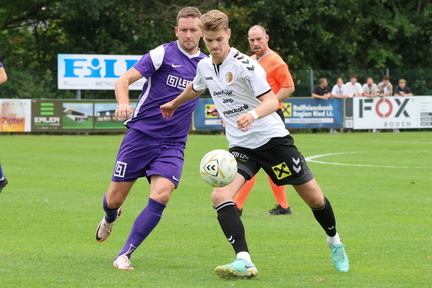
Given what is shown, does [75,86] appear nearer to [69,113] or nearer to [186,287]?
[69,113]

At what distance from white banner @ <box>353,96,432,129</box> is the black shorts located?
25175mm

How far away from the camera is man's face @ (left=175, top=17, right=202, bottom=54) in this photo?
7363mm

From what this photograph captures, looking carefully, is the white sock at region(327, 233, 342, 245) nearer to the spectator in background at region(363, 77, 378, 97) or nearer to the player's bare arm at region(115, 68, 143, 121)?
the player's bare arm at region(115, 68, 143, 121)

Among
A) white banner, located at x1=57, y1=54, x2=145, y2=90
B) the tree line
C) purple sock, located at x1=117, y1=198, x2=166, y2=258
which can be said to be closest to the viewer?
purple sock, located at x1=117, y1=198, x2=166, y2=258

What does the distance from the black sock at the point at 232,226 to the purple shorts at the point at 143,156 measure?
2.66 feet

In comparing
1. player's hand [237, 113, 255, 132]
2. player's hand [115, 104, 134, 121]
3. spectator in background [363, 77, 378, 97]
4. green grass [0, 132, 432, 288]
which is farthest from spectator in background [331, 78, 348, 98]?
player's hand [237, 113, 255, 132]

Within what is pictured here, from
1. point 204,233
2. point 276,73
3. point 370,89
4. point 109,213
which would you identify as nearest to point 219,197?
point 109,213

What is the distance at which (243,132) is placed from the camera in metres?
6.95

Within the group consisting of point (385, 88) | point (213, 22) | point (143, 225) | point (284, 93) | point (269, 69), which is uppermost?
point (213, 22)

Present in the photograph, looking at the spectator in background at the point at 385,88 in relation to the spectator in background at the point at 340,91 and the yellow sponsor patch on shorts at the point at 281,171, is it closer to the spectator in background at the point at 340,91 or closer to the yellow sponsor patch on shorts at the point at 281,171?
the spectator in background at the point at 340,91

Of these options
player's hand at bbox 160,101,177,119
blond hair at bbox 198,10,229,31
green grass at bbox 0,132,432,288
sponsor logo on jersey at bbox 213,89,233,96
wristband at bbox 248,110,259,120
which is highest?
blond hair at bbox 198,10,229,31

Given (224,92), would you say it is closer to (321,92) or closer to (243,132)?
(243,132)

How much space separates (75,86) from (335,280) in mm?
26440

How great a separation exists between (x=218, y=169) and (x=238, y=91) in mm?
652
